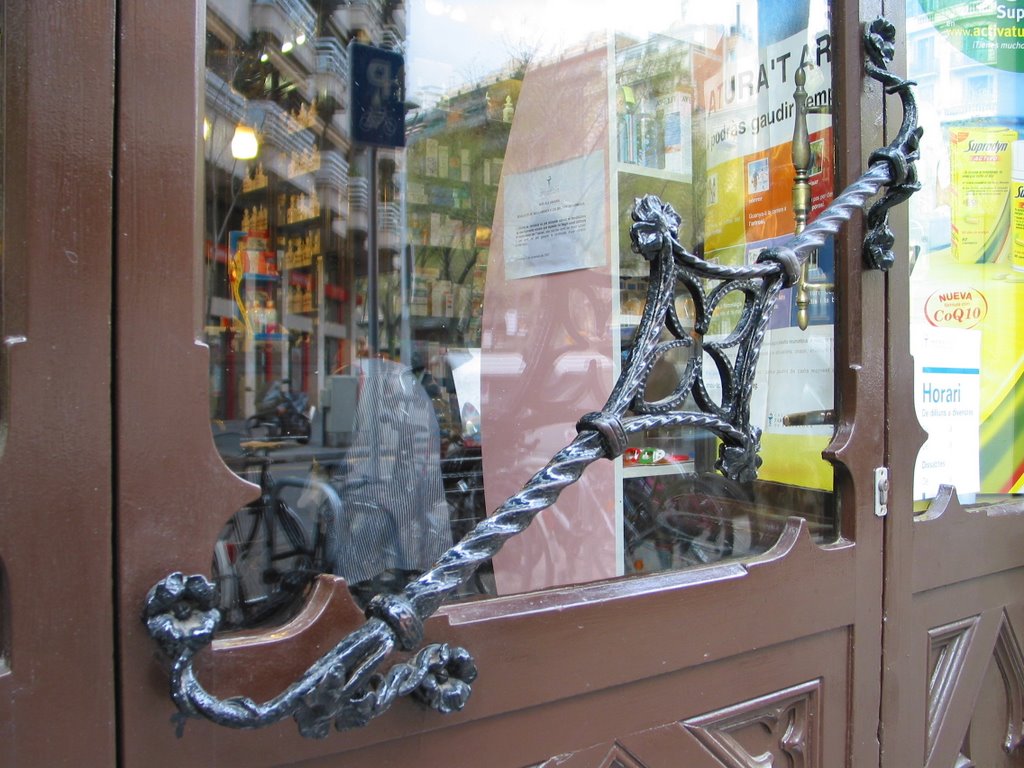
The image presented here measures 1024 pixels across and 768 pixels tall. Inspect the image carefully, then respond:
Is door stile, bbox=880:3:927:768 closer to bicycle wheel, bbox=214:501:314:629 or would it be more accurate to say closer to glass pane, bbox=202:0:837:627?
glass pane, bbox=202:0:837:627

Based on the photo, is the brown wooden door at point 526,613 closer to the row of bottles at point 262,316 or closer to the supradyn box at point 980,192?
the supradyn box at point 980,192

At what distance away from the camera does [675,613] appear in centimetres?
99

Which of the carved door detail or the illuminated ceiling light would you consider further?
the illuminated ceiling light

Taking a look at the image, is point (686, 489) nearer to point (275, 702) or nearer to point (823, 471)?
point (823, 471)

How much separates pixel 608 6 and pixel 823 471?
1.23 meters

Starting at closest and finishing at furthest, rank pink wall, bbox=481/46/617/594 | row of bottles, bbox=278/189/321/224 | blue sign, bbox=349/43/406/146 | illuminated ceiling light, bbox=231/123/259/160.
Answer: pink wall, bbox=481/46/617/594 → illuminated ceiling light, bbox=231/123/259/160 → blue sign, bbox=349/43/406/146 → row of bottles, bbox=278/189/321/224

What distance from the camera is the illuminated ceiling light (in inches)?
101

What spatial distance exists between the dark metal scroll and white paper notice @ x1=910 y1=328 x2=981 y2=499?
42 centimetres

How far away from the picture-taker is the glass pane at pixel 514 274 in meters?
1.32

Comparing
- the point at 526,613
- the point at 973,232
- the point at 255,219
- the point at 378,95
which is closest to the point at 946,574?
the point at 973,232

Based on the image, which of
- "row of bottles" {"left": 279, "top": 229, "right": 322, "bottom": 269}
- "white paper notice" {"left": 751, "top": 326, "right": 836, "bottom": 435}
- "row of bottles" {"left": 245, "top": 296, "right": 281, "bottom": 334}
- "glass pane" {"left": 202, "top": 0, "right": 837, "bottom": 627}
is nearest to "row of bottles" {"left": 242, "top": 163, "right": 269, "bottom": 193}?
"glass pane" {"left": 202, "top": 0, "right": 837, "bottom": 627}

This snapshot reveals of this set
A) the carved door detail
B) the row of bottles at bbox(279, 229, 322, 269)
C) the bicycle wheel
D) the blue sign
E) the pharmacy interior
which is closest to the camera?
the bicycle wheel

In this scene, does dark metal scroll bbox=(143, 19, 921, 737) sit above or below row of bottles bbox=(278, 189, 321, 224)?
below

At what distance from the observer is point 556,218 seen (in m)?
1.80
